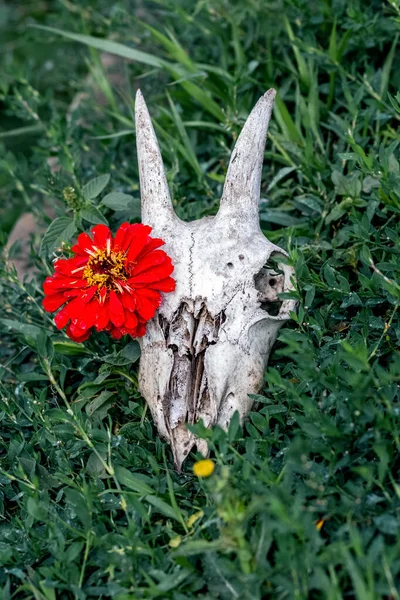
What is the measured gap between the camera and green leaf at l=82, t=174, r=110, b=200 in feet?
8.07

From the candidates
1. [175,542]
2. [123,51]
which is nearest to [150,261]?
[175,542]

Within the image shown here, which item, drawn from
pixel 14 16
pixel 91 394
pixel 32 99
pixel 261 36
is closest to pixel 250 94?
pixel 261 36

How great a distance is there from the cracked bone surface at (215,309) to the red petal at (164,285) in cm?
5

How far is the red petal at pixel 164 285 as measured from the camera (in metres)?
2.00

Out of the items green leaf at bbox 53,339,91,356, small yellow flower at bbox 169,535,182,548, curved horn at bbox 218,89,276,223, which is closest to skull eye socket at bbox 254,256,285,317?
curved horn at bbox 218,89,276,223

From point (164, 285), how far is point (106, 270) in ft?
A: 0.55

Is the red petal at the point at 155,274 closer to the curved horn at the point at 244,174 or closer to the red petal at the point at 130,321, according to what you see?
the red petal at the point at 130,321

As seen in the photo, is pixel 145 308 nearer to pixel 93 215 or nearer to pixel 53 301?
pixel 53 301

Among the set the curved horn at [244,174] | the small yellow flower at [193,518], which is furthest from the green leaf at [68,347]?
the small yellow flower at [193,518]

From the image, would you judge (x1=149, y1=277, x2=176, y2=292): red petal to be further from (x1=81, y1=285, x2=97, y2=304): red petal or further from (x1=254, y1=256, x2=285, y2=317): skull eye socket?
(x1=254, y1=256, x2=285, y2=317): skull eye socket

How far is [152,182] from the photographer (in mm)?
2189

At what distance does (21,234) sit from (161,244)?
1577 millimetres

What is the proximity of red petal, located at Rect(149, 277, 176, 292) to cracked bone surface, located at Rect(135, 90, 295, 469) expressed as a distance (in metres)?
0.05

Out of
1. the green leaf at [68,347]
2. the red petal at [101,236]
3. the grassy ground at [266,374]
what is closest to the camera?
the grassy ground at [266,374]
